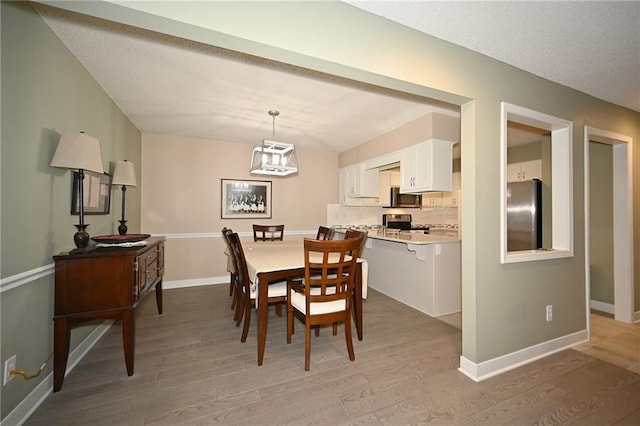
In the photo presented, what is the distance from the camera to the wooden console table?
1.68 metres

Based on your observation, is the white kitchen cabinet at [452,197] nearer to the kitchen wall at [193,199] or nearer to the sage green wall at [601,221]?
the sage green wall at [601,221]

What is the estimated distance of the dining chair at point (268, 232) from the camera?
4.04m

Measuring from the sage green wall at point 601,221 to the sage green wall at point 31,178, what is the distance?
5.59m

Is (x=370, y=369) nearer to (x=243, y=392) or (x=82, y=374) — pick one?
(x=243, y=392)

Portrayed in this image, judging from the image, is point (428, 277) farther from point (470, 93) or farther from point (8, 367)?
point (8, 367)

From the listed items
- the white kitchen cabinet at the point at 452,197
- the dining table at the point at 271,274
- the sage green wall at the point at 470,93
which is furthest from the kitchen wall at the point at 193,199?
the sage green wall at the point at 470,93

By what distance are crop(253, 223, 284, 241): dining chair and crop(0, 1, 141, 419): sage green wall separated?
7.40ft

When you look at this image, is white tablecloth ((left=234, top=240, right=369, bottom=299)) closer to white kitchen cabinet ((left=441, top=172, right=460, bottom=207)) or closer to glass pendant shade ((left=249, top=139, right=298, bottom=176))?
glass pendant shade ((left=249, top=139, right=298, bottom=176))

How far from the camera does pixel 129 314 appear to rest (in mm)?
1833

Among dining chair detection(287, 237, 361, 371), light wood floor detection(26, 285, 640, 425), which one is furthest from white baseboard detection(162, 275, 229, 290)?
dining chair detection(287, 237, 361, 371)

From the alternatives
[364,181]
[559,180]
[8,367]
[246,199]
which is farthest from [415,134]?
[8,367]

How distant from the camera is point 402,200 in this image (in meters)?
4.79

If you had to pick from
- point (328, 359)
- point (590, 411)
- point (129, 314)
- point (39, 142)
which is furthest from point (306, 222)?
point (590, 411)

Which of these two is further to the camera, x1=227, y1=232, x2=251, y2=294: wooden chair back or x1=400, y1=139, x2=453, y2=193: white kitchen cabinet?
x1=400, y1=139, x2=453, y2=193: white kitchen cabinet
